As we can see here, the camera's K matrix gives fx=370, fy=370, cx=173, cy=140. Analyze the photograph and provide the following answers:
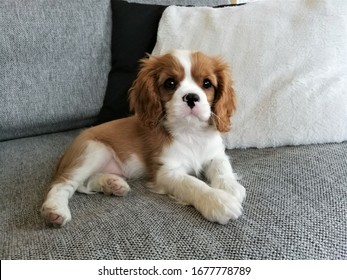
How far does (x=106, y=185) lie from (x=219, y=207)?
43 cm

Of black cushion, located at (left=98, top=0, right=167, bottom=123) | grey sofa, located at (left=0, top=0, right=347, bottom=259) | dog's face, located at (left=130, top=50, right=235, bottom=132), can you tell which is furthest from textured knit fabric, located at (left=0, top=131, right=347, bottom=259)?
black cushion, located at (left=98, top=0, right=167, bottom=123)

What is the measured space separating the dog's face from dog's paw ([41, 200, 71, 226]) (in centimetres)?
40

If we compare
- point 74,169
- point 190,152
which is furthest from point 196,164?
point 74,169

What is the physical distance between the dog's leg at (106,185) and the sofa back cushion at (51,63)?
2.11ft

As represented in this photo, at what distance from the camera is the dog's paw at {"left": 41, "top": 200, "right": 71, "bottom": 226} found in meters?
0.93

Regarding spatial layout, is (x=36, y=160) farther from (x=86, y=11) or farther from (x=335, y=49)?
(x=335, y=49)

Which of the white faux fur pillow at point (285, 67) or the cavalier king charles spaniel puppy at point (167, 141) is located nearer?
the cavalier king charles spaniel puppy at point (167, 141)

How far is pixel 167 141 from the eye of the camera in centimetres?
124

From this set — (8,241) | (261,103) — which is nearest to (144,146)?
(261,103)

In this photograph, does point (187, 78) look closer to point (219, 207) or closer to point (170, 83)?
point (170, 83)

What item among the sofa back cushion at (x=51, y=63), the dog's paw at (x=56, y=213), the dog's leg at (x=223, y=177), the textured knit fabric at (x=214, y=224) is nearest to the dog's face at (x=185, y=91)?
the dog's leg at (x=223, y=177)

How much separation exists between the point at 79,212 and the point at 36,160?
557 millimetres

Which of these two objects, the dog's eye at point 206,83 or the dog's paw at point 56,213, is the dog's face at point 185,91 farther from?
the dog's paw at point 56,213

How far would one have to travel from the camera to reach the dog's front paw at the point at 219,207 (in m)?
0.83
